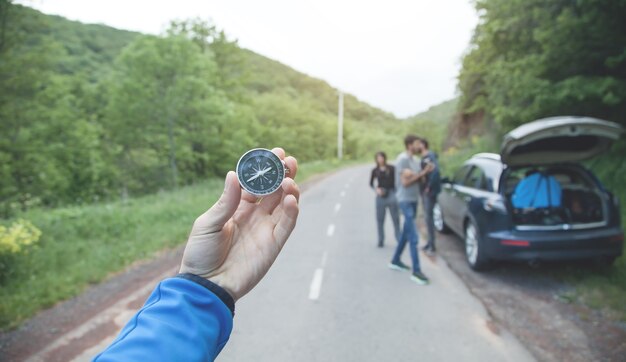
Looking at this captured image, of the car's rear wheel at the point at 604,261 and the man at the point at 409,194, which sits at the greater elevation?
the man at the point at 409,194

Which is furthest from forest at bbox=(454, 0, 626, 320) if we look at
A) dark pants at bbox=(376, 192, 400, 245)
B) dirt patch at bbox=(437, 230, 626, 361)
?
dark pants at bbox=(376, 192, 400, 245)

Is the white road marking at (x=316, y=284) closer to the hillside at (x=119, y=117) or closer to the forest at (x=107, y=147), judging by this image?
the forest at (x=107, y=147)

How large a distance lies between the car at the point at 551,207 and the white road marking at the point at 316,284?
7.59 feet

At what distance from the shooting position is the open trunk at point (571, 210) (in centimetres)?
462

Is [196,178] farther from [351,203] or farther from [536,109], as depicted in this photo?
[536,109]

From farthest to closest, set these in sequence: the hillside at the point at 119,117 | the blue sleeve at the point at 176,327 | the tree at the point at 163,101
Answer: the tree at the point at 163,101 < the hillside at the point at 119,117 < the blue sleeve at the point at 176,327

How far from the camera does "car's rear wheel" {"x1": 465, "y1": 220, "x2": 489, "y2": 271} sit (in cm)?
506

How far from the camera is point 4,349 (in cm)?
358

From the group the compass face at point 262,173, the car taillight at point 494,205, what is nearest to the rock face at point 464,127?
the car taillight at point 494,205

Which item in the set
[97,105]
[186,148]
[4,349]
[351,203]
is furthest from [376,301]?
[97,105]

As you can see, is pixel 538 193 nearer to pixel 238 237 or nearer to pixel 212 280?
pixel 238 237

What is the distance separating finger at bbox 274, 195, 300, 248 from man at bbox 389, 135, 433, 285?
3738 millimetres

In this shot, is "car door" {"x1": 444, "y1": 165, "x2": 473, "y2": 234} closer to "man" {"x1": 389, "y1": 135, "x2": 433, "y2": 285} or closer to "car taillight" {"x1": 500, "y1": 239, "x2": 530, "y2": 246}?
"man" {"x1": 389, "y1": 135, "x2": 433, "y2": 285}

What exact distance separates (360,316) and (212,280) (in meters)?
3.00
